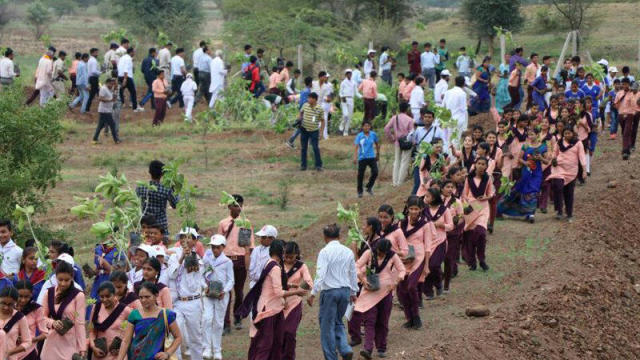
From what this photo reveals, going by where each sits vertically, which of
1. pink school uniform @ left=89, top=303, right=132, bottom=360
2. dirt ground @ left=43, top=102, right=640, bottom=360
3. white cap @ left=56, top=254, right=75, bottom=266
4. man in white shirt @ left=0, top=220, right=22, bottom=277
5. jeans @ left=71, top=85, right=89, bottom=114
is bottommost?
dirt ground @ left=43, top=102, right=640, bottom=360

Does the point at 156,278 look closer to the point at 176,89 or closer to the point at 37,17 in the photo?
the point at 176,89

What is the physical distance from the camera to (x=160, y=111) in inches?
1044

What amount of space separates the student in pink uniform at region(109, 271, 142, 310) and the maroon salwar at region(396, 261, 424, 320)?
11.2ft

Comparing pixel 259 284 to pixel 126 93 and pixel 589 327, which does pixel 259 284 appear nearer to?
pixel 589 327

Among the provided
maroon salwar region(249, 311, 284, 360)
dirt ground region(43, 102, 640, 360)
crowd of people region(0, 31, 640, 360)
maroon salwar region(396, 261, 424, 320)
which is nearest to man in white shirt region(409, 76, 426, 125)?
crowd of people region(0, 31, 640, 360)

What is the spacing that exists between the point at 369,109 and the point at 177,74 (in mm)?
6130

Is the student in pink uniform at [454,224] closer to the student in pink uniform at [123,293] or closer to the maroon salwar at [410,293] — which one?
the maroon salwar at [410,293]

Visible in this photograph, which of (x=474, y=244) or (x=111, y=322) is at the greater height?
(x=111, y=322)

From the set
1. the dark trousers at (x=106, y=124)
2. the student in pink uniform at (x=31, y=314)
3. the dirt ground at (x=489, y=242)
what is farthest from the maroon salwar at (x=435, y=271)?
the dark trousers at (x=106, y=124)

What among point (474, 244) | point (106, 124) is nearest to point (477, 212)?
point (474, 244)

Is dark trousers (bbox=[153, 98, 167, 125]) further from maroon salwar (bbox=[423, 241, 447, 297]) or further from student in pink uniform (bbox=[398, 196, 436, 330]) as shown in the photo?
student in pink uniform (bbox=[398, 196, 436, 330])

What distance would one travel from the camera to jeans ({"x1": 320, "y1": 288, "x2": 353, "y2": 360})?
10.4 m

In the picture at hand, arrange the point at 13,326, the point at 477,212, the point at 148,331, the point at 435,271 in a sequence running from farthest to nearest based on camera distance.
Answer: the point at 477,212
the point at 435,271
the point at 13,326
the point at 148,331

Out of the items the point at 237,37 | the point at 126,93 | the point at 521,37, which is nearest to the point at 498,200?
the point at 126,93
